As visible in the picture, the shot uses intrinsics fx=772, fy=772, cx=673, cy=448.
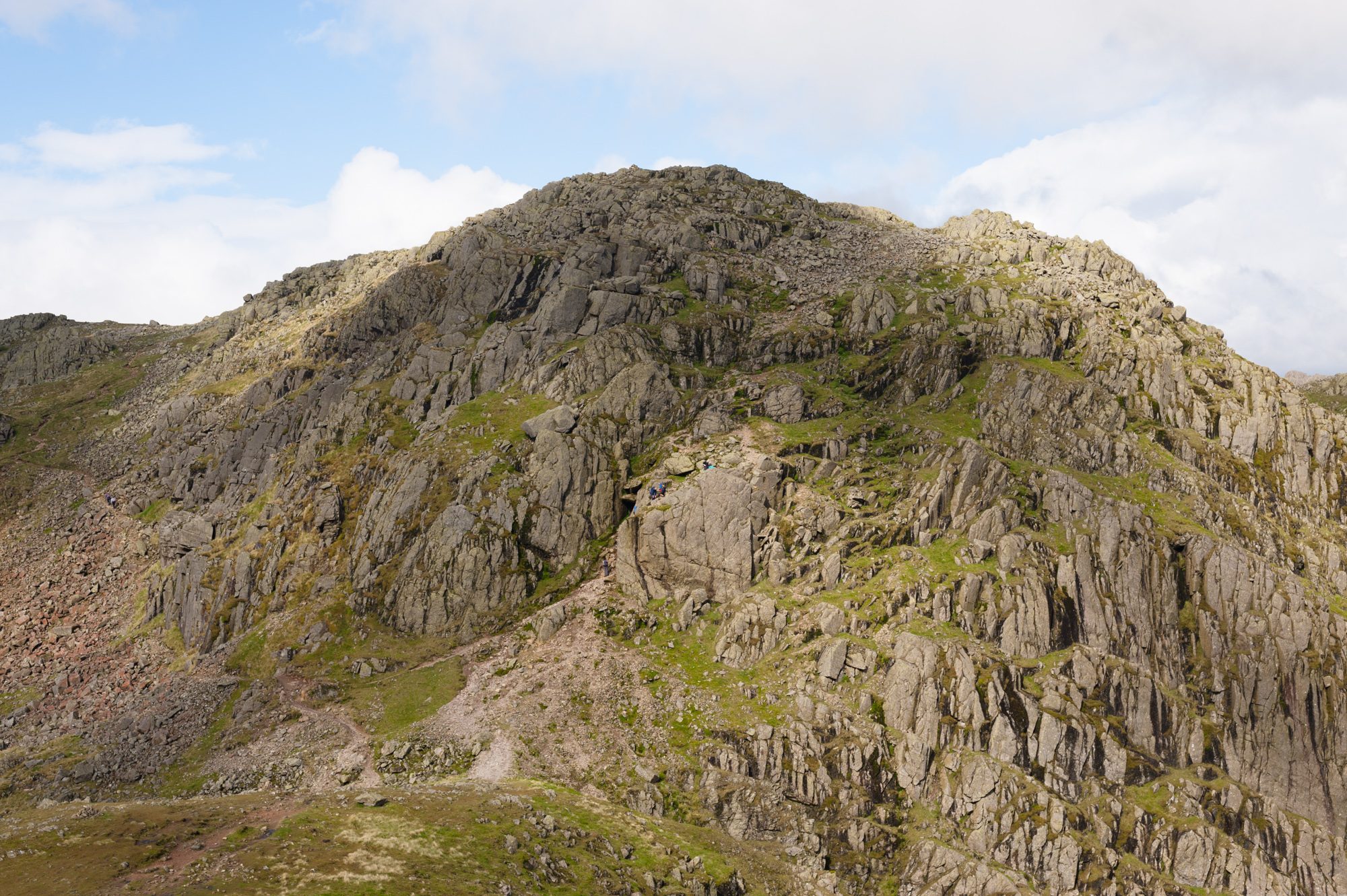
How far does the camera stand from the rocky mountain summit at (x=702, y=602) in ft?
215

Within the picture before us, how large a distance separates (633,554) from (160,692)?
176 ft

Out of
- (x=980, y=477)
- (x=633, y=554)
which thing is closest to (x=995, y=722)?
(x=980, y=477)

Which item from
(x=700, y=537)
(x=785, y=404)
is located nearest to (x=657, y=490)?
(x=700, y=537)

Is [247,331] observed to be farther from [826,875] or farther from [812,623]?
[826,875]

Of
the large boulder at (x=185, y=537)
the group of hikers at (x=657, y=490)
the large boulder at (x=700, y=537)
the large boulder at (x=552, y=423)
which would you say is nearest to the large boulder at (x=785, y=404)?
the large boulder at (x=700, y=537)

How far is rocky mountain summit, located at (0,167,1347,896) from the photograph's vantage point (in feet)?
215

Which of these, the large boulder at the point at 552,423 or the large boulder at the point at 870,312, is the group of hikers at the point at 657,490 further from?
the large boulder at the point at 870,312

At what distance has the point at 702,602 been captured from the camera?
8719 centimetres

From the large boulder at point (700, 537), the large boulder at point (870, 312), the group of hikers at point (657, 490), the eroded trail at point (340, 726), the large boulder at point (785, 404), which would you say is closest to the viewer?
the eroded trail at point (340, 726)

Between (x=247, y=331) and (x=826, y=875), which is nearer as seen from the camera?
(x=826, y=875)

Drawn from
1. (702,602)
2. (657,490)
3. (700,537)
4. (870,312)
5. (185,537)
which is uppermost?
(870,312)

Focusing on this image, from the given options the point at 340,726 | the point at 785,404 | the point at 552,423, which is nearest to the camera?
the point at 340,726

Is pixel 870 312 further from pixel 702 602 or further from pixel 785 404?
pixel 702 602

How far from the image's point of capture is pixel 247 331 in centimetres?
16800
